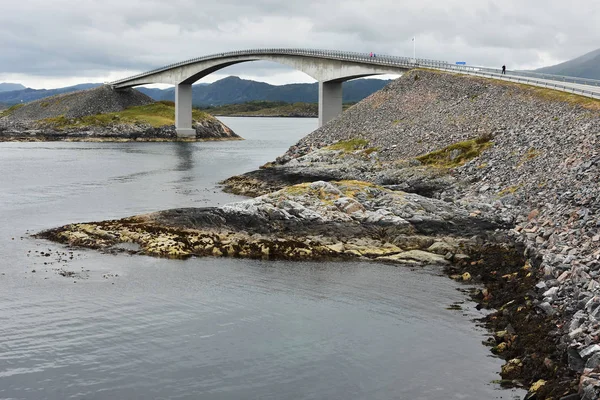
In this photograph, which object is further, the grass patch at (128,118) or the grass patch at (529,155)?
the grass patch at (128,118)

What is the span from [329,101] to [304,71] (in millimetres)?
8277

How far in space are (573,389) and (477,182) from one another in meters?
33.1

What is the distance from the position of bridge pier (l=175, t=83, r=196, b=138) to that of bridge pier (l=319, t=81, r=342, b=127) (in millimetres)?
53510

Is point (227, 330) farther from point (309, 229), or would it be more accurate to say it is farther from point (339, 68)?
point (339, 68)

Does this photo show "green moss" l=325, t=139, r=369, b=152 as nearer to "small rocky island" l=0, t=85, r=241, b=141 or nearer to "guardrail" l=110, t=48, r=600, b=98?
"guardrail" l=110, t=48, r=600, b=98

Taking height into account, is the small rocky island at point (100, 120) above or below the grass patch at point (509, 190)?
above

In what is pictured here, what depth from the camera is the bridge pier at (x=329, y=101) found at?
93.2m

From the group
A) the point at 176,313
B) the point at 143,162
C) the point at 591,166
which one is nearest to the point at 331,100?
the point at 143,162

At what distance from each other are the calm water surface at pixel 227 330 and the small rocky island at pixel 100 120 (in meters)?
103

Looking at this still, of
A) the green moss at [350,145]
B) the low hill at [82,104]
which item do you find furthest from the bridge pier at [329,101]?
the low hill at [82,104]

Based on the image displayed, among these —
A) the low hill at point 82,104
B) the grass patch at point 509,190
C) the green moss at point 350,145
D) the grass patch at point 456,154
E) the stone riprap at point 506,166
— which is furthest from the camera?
the low hill at point 82,104

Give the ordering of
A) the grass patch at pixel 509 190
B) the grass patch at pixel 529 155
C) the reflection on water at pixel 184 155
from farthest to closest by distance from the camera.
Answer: the reflection on water at pixel 184 155
the grass patch at pixel 529 155
the grass patch at pixel 509 190

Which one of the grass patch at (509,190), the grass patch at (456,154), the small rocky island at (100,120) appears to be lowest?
the grass patch at (509,190)

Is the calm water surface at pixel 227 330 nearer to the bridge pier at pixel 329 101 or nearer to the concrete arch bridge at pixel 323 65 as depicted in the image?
the concrete arch bridge at pixel 323 65
